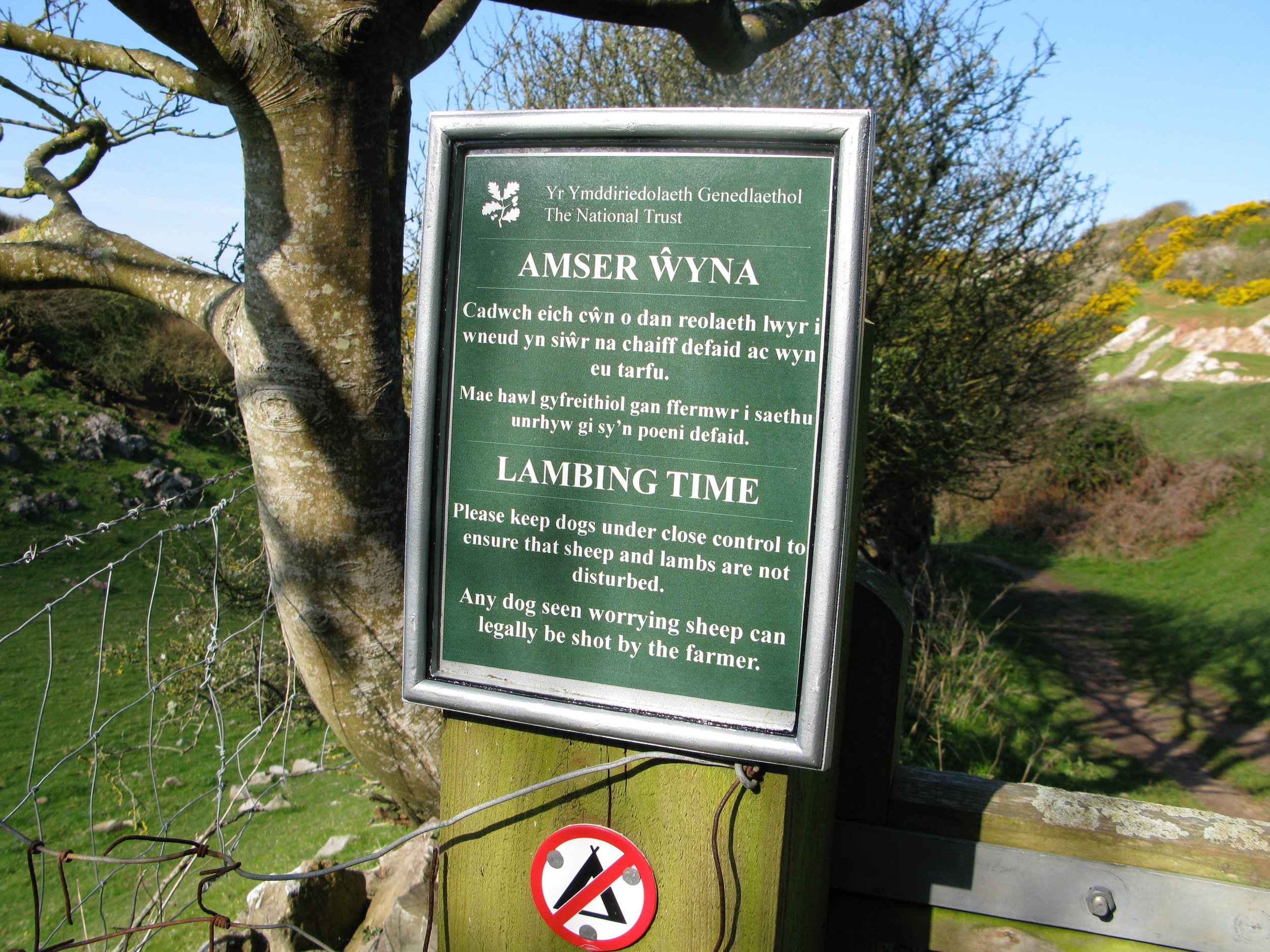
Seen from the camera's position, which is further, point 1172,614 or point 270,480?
point 1172,614

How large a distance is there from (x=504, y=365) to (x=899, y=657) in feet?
3.27

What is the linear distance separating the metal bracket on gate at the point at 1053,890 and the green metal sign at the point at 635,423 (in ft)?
2.35

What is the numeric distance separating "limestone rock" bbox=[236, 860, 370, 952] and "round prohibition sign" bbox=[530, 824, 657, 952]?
1236 millimetres

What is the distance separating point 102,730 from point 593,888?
166cm

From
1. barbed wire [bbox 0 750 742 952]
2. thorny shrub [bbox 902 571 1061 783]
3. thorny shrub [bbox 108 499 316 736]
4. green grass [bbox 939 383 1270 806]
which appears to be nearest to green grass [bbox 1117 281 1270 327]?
green grass [bbox 939 383 1270 806]

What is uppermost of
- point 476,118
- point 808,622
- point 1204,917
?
point 476,118

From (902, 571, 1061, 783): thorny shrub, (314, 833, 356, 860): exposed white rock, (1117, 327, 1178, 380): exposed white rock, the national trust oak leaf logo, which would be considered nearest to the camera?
the national trust oak leaf logo

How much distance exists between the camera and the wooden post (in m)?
1.24

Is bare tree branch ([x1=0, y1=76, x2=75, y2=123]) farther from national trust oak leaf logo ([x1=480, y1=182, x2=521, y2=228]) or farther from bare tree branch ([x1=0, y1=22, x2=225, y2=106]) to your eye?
national trust oak leaf logo ([x1=480, y1=182, x2=521, y2=228])

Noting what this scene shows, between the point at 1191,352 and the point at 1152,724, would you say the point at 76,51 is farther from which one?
the point at 1191,352

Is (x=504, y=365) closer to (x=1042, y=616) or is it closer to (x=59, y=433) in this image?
(x=59, y=433)

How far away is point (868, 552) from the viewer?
1101 centimetres

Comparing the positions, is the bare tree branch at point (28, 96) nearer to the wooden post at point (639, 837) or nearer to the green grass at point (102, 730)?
the green grass at point (102, 730)

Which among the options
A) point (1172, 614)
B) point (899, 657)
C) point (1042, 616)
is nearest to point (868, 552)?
point (1042, 616)
